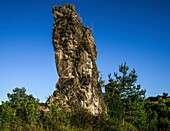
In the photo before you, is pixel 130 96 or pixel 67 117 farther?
pixel 130 96

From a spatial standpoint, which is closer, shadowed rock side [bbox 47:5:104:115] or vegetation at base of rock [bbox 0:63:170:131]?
vegetation at base of rock [bbox 0:63:170:131]

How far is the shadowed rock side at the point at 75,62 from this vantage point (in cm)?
3431

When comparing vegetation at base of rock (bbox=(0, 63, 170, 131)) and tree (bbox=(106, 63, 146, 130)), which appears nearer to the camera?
vegetation at base of rock (bbox=(0, 63, 170, 131))

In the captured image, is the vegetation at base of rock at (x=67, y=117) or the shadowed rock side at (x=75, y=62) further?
the shadowed rock side at (x=75, y=62)

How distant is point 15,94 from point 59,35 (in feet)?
51.8

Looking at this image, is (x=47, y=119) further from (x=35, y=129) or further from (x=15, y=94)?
(x=15, y=94)

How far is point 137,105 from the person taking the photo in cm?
3594

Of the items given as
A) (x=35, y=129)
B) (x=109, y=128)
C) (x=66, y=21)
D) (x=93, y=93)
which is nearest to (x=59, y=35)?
(x=66, y=21)

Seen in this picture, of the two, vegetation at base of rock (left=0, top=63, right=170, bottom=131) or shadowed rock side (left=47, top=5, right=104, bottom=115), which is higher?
shadowed rock side (left=47, top=5, right=104, bottom=115)

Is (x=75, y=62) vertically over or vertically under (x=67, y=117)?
over

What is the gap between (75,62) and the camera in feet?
119

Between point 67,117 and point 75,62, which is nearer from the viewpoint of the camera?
point 67,117

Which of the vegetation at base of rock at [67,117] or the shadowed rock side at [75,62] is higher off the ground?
the shadowed rock side at [75,62]

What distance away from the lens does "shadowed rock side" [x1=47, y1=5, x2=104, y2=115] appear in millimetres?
34312
